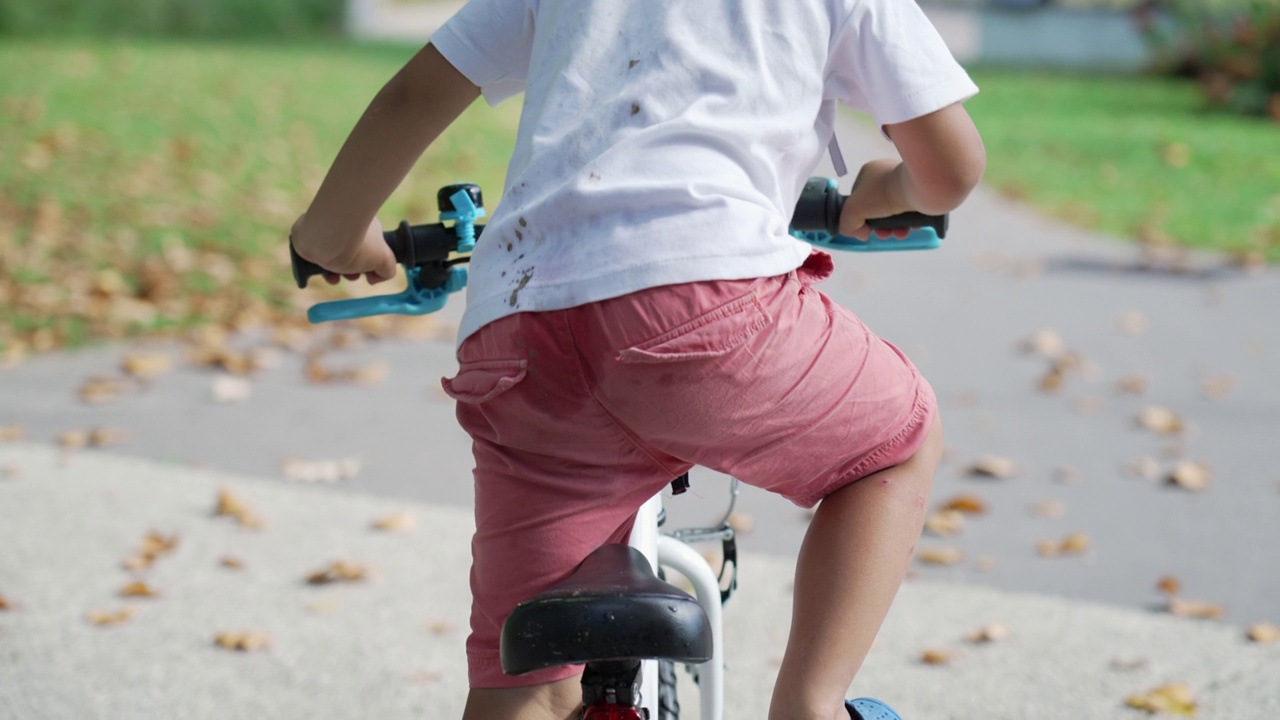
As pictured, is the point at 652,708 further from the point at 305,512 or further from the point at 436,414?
the point at 436,414

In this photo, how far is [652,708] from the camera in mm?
1912

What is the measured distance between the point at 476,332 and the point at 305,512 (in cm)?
292

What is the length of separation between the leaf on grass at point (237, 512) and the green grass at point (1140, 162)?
6.92 m

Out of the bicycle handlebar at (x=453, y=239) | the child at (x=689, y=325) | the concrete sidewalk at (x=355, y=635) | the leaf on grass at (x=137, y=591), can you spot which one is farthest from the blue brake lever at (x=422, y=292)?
the leaf on grass at (x=137, y=591)

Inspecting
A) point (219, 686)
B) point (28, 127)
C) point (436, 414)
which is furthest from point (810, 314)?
point (28, 127)

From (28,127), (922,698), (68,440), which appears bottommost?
(922,698)

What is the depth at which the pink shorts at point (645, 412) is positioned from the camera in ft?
5.22

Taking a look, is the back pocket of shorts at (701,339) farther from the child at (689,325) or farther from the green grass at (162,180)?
the green grass at (162,180)

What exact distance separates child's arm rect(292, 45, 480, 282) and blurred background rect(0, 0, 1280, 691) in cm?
258

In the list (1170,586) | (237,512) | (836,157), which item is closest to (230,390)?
(237,512)

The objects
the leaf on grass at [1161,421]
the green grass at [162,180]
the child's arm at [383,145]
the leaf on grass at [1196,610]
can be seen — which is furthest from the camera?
the green grass at [162,180]

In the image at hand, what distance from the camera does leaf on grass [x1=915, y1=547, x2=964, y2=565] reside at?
163 inches

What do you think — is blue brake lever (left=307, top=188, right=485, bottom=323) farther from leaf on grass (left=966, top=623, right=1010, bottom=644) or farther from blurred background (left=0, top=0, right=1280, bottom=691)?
blurred background (left=0, top=0, right=1280, bottom=691)

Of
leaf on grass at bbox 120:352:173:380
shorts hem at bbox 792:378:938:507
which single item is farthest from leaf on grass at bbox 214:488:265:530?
shorts hem at bbox 792:378:938:507
